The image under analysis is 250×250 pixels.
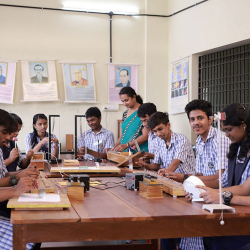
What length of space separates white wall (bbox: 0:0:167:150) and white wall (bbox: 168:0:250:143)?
313 mm

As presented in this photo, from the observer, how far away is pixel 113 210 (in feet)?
5.56

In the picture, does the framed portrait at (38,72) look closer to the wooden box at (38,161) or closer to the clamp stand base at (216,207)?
the wooden box at (38,161)

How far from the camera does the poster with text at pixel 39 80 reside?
536 centimetres

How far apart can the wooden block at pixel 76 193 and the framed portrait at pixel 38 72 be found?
3.67 metres

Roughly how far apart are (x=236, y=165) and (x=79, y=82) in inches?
147

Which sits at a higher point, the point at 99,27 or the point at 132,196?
the point at 99,27

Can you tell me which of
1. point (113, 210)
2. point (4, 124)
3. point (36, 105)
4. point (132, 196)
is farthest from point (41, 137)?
point (113, 210)

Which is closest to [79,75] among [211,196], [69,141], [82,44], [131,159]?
[82,44]

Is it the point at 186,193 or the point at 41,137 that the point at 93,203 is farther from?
→ the point at 41,137

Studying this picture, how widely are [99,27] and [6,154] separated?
113 inches

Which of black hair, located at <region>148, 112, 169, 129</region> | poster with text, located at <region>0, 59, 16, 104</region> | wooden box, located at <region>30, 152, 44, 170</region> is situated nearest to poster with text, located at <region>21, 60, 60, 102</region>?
poster with text, located at <region>0, 59, 16, 104</region>

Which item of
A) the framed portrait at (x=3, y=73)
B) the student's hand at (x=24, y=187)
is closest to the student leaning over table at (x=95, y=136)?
the framed portrait at (x=3, y=73)

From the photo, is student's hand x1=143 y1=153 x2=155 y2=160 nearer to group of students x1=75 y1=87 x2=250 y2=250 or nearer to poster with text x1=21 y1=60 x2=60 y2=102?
group of students x1=75 y1=87 x2=250 y2=250

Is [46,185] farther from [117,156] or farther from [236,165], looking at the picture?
[117,156]
